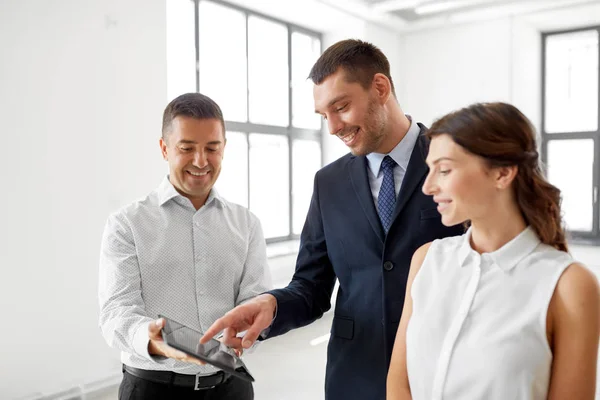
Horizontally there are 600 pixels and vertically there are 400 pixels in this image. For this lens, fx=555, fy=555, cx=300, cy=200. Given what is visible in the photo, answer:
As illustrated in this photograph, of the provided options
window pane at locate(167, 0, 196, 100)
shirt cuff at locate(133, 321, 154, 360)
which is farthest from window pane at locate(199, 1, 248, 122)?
shirt cuff at locate(133, 321, 154, 360)

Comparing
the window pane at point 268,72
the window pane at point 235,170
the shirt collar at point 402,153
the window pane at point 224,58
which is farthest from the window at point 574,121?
the shirt collar at point 402,153

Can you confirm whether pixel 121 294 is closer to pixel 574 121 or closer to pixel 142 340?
pixel 142 340

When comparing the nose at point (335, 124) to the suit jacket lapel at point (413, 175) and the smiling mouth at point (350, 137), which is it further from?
the suit jacket lapel at point (413, 175)

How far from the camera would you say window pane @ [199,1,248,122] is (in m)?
5.18

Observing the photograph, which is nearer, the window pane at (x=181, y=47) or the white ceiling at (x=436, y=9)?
the window pane at (x=181, y=47)

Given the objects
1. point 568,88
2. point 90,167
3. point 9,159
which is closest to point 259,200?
point 90,167

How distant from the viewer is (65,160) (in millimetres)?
3426

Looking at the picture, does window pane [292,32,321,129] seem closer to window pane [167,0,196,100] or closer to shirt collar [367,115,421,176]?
window pane [167,0,196,100]

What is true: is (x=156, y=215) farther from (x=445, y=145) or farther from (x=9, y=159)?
(x=9, y=159)

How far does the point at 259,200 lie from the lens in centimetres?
591

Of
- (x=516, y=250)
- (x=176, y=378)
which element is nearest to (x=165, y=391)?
(x=176, y=378)

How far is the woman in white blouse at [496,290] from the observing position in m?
1.10

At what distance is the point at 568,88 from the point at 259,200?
4.04 metres

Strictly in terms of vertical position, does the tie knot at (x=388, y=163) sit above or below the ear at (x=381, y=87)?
below
